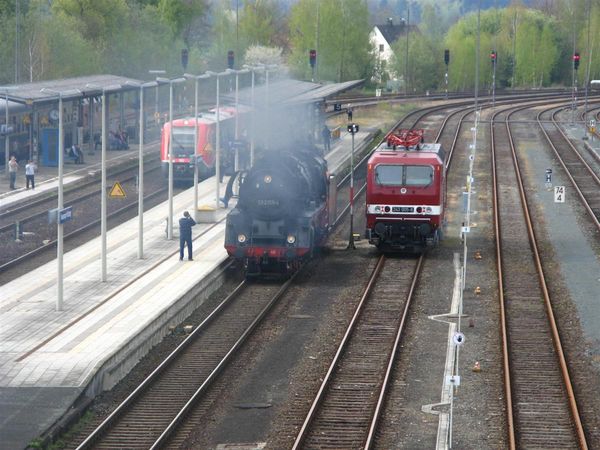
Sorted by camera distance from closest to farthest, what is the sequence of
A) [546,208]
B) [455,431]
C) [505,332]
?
[455,431], [505,332], [546,208]

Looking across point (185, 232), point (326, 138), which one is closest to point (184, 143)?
point (326, 138)

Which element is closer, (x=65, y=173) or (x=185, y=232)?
(x=185, y=232)

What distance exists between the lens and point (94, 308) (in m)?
26.4

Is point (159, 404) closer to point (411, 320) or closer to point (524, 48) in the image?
point (411, 320)

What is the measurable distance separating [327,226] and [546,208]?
12.3 metres

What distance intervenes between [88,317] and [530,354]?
8948 millimetres

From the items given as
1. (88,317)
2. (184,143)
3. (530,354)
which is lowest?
(530,354)

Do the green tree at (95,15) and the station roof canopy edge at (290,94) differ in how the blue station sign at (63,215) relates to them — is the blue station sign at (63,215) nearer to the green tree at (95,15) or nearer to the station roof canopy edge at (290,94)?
the station roof canopy edge at (290,94)

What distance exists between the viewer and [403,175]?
33219mm

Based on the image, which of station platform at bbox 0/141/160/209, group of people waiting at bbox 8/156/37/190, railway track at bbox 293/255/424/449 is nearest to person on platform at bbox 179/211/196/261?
Answer: railway track at bbox 293/255/424/449

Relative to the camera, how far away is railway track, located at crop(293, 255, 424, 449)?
18.9m

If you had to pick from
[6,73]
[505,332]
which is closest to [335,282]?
[505,332]

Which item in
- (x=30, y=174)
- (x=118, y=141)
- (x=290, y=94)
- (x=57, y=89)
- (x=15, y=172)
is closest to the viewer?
(x=57, y=89)

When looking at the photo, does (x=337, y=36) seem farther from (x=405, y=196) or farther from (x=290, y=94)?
(x=405, y=196)
